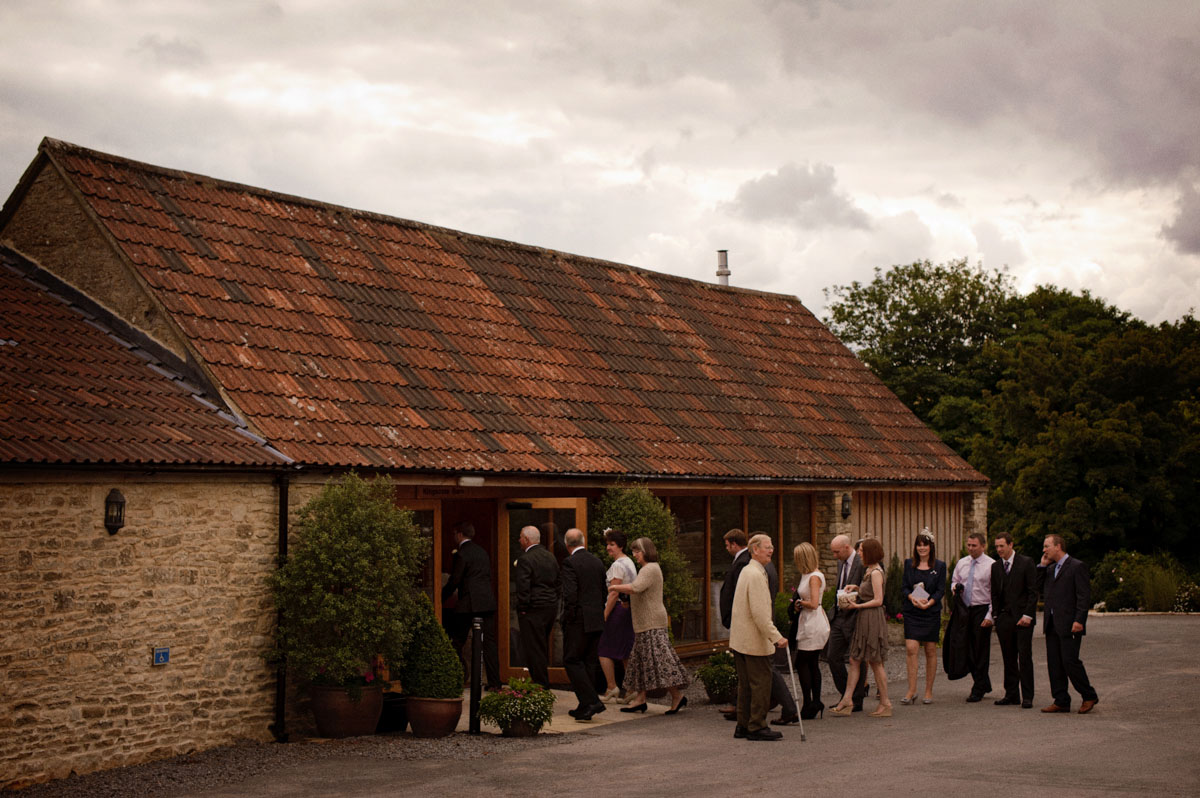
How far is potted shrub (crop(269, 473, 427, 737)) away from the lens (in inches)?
476

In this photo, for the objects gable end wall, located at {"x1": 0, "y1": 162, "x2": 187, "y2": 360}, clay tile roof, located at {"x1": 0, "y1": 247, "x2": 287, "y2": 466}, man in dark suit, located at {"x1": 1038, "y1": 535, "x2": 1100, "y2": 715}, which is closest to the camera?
clay tile roof, located at {"x1": 0, "y1": 247, "x2": 287, "y2": 466}

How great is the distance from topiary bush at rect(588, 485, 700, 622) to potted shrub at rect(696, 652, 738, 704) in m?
1.51

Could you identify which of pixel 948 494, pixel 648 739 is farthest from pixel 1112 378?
pixel 648 739

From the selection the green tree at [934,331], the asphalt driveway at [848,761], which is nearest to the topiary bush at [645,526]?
the asphalt driveway at [848,761]

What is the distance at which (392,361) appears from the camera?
1570cm

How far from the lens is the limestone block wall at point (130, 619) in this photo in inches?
408

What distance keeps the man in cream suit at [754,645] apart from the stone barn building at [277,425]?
354 cm

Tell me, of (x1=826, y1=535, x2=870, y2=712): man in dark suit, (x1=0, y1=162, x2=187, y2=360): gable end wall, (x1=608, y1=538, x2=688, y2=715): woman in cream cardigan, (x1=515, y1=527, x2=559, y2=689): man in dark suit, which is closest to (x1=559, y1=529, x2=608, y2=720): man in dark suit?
(x1=515, y1=527, x2=559, y2=689): man in dark suit

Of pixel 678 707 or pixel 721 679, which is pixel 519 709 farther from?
pixel 721 679

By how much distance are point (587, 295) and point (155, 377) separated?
9060 millimetres

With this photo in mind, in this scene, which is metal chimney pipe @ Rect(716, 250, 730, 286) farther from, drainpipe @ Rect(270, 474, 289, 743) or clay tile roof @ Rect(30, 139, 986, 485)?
drainpipe @ Rect(270, 474, 289, 743)

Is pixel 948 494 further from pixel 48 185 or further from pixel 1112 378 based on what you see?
pixel 48 185

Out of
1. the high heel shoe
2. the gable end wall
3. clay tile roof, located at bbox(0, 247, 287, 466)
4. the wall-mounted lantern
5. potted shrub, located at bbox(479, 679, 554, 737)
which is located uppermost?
the gable end wall

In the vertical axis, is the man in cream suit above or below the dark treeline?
below
